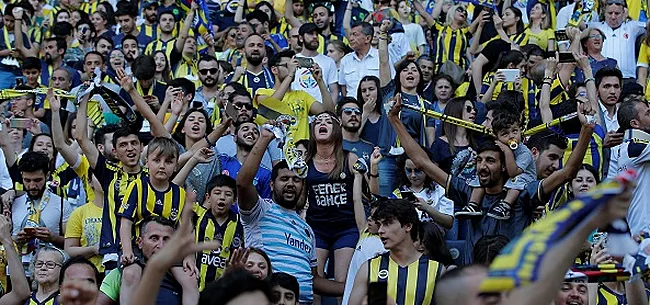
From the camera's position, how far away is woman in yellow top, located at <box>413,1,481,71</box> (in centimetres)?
1493

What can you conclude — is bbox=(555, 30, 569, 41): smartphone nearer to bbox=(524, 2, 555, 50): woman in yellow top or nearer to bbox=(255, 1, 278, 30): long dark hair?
bbox=(524, 2, 555, 50): woman in yellow top

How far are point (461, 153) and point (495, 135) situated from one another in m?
0.59

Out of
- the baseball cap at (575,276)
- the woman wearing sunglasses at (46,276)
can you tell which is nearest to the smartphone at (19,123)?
the woman wearing sunglasses at (46,276)

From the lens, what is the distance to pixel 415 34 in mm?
14992

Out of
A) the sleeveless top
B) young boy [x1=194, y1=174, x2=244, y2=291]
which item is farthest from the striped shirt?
the sleeveless top

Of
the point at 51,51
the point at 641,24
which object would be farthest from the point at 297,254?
the point at 51,51

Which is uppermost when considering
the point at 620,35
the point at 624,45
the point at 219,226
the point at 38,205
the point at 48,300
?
the point at 620,35

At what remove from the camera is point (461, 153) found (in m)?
9.76

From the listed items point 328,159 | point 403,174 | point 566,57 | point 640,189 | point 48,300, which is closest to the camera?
point 48,300

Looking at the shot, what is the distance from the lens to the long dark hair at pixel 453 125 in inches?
417

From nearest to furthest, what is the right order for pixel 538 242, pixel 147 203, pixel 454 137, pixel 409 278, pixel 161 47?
pixel 538 242, pixel 409 278, pixel 147 203, pixel 454 137, pixel 161 47

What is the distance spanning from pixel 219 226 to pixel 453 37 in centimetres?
712

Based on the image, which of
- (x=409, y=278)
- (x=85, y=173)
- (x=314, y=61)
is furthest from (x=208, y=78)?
(x=409, y=278)

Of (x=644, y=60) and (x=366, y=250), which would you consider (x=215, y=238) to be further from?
(x=644, y=60)
